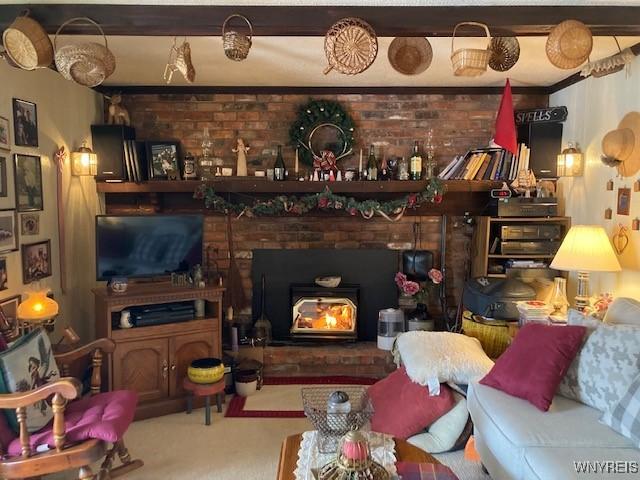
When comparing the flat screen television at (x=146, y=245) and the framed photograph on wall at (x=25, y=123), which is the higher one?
the framed photograph on wall at (x=25, y=123)

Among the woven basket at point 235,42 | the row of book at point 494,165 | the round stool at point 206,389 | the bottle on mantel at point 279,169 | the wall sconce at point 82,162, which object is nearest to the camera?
the woven basket at point 235,42

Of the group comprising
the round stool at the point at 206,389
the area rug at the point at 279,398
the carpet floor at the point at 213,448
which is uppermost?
the round stool at the point at 206,389

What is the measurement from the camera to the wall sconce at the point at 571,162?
153 inches

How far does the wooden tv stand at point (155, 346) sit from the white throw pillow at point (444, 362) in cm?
143

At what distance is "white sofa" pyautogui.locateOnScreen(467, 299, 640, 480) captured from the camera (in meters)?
2.01

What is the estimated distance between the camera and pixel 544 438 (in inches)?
85.6

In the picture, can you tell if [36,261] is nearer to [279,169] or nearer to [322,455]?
[279,169]

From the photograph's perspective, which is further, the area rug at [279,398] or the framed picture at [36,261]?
the area rug at [279,398]

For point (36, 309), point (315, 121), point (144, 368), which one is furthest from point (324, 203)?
point (36, 309)

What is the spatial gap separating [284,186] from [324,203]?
1.15 ft

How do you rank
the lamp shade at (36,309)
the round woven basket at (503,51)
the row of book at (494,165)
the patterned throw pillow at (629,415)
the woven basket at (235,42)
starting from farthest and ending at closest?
the row of book at (494,165), the lamp shade at (36,309), the round woven basket at (503,51), the woven basket at (235,42), the patterned throw pillow at (629,415)

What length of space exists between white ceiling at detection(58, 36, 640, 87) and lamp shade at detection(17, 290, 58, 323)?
4.94 ft

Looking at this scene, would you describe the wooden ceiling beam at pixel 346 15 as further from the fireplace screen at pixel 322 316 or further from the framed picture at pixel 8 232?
the fireplace screen at pixel 322 316

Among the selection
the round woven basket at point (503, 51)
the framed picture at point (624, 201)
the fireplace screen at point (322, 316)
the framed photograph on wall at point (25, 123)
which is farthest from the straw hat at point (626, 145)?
the framed photograph on wall at point (25, 123)
